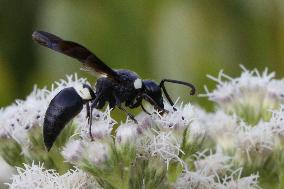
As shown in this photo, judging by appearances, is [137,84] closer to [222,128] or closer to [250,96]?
[222,128]

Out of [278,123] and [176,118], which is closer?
[176,118]

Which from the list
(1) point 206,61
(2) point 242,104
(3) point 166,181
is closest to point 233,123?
(2) point 242,104

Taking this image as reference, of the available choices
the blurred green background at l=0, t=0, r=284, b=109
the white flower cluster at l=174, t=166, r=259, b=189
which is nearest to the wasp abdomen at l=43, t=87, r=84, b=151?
the white flower cluster at l=174, t=166, r=259, b=189

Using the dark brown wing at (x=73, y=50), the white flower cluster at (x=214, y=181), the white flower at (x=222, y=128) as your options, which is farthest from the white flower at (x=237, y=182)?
the dark brown wing at (x=73, y=50)

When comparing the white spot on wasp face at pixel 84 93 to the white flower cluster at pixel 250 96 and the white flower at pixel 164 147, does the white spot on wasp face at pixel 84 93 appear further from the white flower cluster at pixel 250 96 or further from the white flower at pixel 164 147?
the white flower cluster at pixel 250 96

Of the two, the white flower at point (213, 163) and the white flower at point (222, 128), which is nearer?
the white flower at point (213, 163)

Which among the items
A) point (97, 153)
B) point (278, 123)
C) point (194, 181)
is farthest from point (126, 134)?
point (278, 123)

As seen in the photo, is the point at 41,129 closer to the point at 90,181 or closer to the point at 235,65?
the point at 90,181
